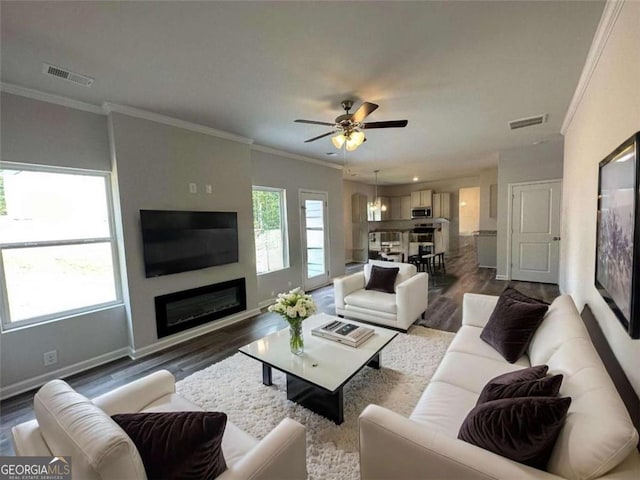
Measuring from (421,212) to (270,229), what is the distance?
6863 millimetres

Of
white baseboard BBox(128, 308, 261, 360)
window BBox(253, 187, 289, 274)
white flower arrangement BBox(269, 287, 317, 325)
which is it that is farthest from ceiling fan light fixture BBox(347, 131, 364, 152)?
white baseboard BBox(128, 308, 261, 360)

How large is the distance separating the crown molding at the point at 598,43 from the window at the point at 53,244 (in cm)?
444

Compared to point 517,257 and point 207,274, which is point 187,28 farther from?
point 517,257

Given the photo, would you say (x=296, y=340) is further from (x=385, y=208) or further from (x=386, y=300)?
(x=385, y=208)

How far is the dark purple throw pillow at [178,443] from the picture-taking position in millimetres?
937

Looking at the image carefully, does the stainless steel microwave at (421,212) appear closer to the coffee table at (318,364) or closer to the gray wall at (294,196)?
the gray wall at (294,196)

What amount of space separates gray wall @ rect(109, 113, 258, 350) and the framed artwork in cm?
386

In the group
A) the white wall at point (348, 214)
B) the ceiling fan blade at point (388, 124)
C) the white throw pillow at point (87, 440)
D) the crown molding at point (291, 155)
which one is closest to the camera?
the white throw pillow at point (87, 440)

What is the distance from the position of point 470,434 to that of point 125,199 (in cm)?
351

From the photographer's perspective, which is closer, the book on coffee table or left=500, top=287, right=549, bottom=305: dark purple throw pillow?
left=500, top=287, right=549, bottom=305: dark purple throw pillow

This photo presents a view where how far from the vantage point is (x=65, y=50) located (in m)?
1.99

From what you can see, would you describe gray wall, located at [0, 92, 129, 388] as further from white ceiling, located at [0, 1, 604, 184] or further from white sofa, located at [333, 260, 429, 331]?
white sofa, located at [333, 260, 429, 331]

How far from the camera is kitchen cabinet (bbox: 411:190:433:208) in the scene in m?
9.93

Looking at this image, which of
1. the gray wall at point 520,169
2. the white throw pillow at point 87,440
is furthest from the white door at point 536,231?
the white throw pillow at point 87,440
